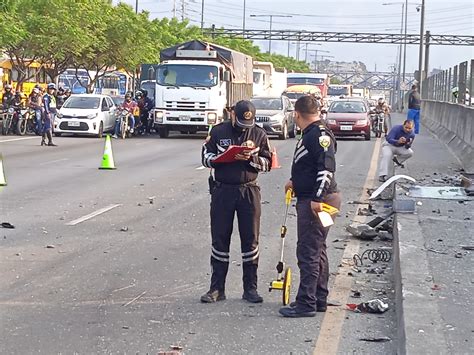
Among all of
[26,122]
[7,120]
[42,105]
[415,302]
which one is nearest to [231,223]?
[415,302]

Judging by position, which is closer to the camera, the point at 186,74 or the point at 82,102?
the point at 186,74

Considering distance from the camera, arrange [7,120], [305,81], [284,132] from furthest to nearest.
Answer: [305,81] → [284,132] → [7,120]

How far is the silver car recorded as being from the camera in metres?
34.8

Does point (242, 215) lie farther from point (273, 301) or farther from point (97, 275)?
point (97, 275)

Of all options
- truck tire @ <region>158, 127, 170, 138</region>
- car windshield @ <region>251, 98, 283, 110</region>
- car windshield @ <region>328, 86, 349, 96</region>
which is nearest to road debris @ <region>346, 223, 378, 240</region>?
truck tire @ <region>158, 127, 170, 138</region>

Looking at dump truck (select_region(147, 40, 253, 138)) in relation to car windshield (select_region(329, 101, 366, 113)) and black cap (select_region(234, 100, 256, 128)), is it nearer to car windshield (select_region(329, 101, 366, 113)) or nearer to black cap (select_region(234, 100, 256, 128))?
car windshield (select_region(329, 101, 366, 113))

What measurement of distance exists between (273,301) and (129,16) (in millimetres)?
44989

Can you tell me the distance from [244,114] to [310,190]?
3.04ft

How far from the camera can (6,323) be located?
24.1 ft

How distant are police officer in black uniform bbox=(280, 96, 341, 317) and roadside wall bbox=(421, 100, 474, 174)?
37.0 ft

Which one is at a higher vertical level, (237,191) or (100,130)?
(237,191)

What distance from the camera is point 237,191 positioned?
8.23 m

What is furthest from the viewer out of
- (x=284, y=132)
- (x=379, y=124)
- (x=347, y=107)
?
(x=379, y=124)

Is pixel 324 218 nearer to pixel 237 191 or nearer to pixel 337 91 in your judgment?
pixel 237 191
